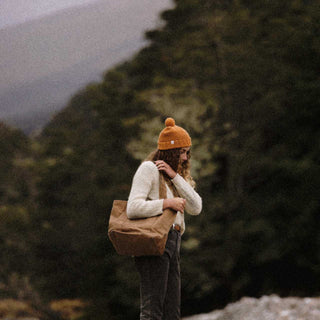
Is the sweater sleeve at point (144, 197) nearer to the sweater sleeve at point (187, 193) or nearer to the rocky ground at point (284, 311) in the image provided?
the sweater sleeve at point (187, 193)

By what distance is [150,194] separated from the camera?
2.11 meters

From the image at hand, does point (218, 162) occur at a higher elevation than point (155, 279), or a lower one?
higher

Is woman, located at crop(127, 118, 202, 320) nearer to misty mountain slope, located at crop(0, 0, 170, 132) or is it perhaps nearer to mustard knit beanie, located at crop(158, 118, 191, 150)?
mustard knit beanie, located at crop(158, 118, 191, 150)

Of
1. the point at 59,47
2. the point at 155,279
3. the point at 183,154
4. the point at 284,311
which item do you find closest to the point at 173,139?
the point at 183,154

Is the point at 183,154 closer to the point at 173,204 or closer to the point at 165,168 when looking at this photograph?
the point at 165,168

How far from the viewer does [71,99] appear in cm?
2180

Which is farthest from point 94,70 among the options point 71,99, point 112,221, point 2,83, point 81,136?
point 112,221

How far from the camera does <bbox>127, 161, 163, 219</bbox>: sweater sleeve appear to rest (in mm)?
2004

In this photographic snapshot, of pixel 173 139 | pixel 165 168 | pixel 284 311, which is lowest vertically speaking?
pixel 165 168

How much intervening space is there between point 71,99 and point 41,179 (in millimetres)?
6595

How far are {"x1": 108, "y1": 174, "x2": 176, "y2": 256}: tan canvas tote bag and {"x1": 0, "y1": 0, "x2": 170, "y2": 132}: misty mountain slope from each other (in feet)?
79.0

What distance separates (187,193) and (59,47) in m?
28.5

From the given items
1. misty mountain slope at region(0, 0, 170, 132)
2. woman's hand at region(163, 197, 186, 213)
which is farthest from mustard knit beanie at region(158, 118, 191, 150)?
Result: misty mountain slope at region(0, 0, 170, 132)

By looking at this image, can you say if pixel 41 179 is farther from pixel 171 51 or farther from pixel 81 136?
pixel 171 51
